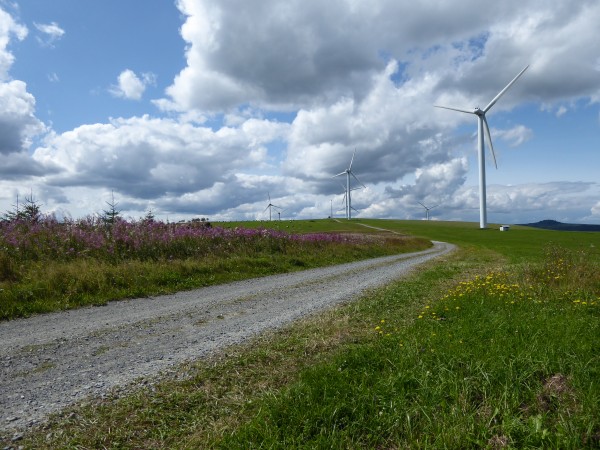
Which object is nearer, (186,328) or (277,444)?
(277,444)

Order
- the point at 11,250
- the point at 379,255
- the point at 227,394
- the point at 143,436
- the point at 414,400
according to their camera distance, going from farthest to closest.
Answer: the point at 379,255 < the point at 11,250 < the point at 227,394 < the point at 414,400 < the point at 143,436

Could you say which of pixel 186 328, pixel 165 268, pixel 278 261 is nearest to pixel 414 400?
pixel 186 328

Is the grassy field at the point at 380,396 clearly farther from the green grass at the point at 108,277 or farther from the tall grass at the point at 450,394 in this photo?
the green grass at the point at 108,277

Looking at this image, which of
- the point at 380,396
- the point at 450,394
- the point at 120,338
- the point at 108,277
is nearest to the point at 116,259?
the point at 108,277

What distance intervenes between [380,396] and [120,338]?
5523 mm

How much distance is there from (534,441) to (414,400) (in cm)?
121

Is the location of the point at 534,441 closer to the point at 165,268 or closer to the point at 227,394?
the point at 227,394

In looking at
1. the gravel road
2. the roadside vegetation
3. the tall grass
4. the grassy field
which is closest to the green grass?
the roadside vegetation

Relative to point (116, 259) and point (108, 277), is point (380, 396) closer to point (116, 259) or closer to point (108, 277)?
point (108, 277)

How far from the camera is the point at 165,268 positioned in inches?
627

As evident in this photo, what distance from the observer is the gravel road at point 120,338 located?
536 centimetres

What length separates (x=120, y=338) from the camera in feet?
25.7

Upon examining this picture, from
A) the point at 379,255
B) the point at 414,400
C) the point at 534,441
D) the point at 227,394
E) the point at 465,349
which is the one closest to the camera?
the point at 534,441

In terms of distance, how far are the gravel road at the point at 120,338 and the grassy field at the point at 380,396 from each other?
62cm
